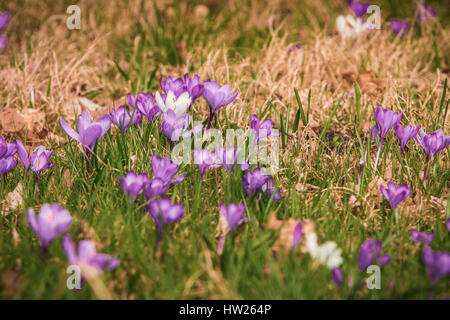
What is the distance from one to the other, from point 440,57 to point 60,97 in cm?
307

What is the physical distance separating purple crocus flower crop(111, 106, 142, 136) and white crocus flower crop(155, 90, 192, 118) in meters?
0.15

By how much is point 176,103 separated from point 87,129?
1.47ft

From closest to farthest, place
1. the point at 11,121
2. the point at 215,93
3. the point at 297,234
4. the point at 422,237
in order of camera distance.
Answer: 1. the point at 297,234
2. the point at 422,237
3. the point at 215,93
4. the point at 11,121

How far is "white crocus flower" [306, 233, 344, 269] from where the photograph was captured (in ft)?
4.95

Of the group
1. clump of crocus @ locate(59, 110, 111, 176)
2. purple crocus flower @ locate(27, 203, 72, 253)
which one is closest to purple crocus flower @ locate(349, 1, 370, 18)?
clump of crocus @ locate(59, 110, 111, 176)

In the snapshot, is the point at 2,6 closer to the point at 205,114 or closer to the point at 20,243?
the point at 205,114

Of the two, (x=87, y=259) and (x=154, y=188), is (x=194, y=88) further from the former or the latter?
(x=87, y=259)

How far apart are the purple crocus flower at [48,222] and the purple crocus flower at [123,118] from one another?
76cm

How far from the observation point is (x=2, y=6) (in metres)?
4.57

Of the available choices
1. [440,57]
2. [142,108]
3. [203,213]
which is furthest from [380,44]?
[203,213]

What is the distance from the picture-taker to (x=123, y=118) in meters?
2.19

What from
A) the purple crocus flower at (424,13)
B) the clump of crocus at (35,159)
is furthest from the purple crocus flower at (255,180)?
the purple crocus flower at (424,13)

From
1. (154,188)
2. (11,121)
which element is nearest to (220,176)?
(154,188)

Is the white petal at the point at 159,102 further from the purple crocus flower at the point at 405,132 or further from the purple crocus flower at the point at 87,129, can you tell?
the purple crocus flower at the point at 405,132
